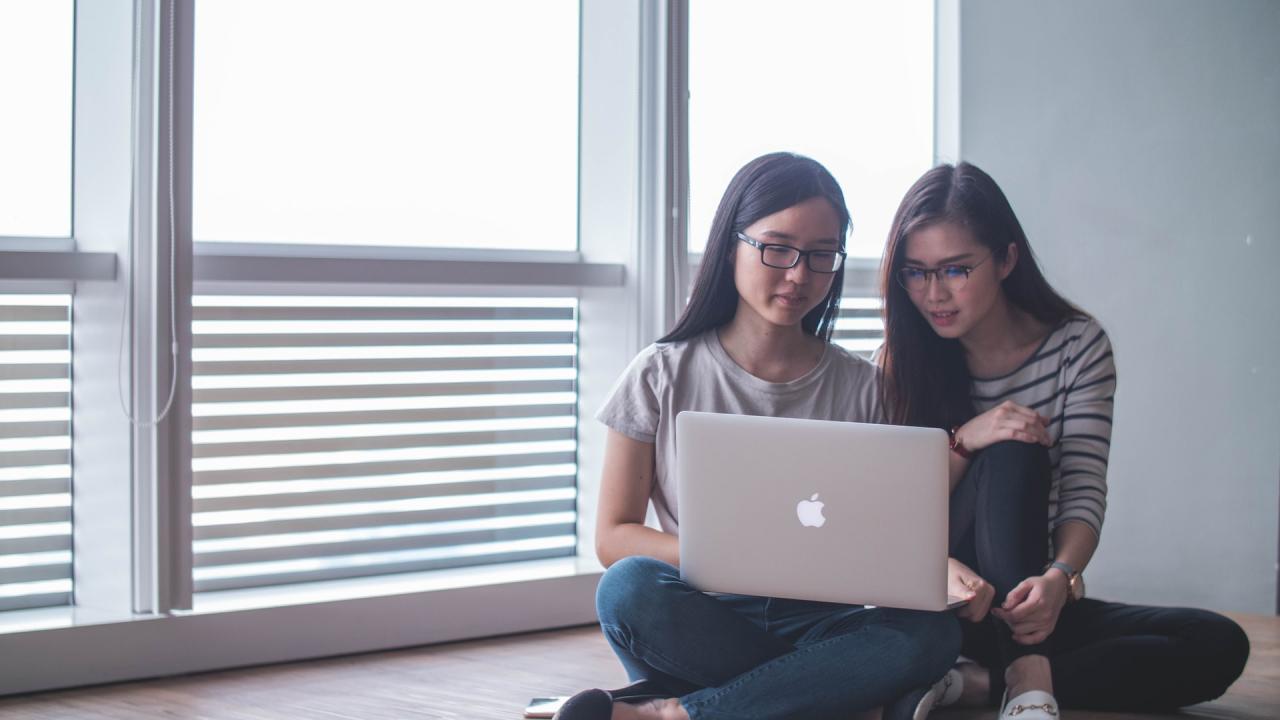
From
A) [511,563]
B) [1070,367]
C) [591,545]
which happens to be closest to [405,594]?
[511,563]

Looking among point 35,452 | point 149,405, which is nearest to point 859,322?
point 149,405

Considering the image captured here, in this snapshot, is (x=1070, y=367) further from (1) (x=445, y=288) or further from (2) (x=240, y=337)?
(2) (x=240, y=337)

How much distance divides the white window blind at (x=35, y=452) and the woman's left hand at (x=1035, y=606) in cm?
193

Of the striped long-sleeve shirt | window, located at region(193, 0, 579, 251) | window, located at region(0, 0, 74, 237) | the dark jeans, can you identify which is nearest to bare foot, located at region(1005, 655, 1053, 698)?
the dark jeans

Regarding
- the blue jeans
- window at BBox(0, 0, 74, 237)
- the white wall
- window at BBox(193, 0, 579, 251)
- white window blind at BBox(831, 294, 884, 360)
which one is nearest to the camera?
the blue jeans

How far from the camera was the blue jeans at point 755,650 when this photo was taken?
176 cm

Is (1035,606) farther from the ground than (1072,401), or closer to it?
closer to it

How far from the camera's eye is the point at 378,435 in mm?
2682

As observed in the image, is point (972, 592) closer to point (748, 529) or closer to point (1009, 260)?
point (748, 529)

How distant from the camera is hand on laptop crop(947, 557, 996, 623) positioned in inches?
70.6

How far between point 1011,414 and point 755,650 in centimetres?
62

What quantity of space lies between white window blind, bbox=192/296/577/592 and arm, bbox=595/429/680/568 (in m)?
0.85

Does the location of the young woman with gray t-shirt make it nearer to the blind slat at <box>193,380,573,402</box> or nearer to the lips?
the lips

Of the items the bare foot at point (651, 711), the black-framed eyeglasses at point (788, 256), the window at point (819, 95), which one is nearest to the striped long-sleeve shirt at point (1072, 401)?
the black-framed eyeglasses at point (788, 256)
